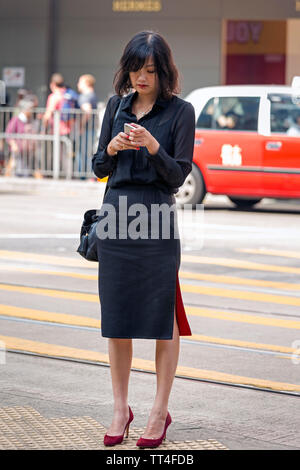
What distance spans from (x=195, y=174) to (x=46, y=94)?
947 centimetres

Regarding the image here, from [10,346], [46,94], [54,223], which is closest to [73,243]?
[54,223]

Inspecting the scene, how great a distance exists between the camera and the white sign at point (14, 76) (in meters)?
24.2

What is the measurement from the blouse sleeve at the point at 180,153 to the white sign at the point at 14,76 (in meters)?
20.0

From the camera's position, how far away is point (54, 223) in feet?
44.3

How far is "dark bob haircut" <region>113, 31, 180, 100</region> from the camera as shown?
14.9ft

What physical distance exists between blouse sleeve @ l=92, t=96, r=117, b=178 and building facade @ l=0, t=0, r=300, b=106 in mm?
18788

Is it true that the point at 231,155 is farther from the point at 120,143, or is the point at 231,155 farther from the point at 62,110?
the point at 120,143

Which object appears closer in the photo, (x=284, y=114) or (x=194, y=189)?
(x=284, y=114)

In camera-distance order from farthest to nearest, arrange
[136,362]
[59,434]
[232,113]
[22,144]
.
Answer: [22,144] → [232,113] → [136,362] → [59,434]

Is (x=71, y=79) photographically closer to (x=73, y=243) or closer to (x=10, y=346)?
(x=73, y=243)

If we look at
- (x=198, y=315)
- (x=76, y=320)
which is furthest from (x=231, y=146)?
(x=76, y=320)

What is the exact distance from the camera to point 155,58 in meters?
4.56

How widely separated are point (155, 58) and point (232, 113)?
1077 centimetres

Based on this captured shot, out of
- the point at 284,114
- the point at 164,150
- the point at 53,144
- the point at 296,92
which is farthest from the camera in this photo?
the point at 53,144
